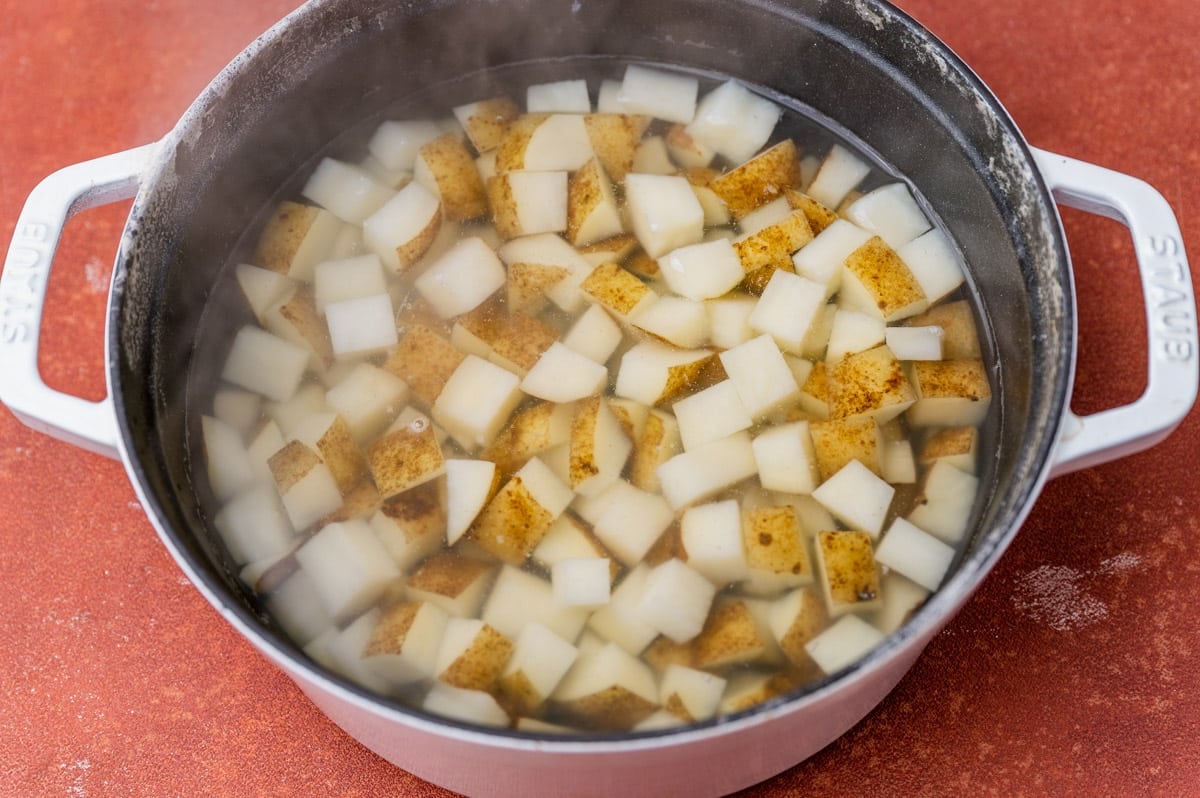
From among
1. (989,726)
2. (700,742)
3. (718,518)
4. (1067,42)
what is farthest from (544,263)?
(1067,42)

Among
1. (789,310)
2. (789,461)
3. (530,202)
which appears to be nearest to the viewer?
(789,461)

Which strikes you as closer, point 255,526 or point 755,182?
point 255,526

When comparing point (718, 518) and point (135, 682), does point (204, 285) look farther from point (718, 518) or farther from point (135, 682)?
point (718, 518)

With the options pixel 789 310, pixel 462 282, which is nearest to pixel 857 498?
pixel 789 310

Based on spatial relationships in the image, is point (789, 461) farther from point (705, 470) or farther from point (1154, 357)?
point (1154, 357)

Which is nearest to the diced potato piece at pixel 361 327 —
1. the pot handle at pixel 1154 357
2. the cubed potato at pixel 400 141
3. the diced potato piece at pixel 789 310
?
the cubed potato at pixel 400 141

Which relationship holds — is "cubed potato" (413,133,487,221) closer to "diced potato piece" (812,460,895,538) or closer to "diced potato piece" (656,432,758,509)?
"diced potato piece" (656,432,758,509)
